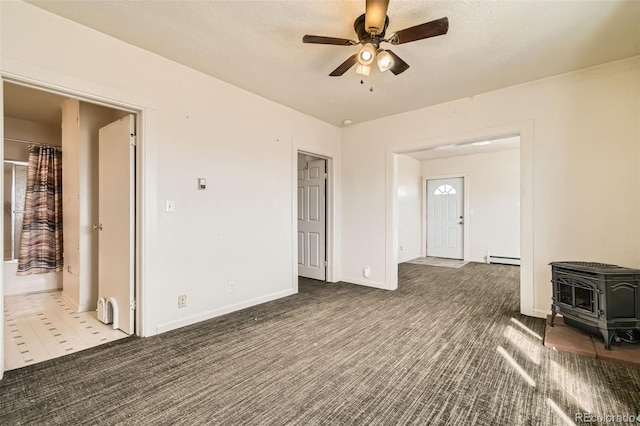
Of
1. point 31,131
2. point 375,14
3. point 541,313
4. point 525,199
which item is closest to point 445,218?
point 525,199

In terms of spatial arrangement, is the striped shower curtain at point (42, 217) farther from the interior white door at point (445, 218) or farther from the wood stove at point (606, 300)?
the interior white door at point (445, 218)

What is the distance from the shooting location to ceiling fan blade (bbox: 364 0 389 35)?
1772 millimetres

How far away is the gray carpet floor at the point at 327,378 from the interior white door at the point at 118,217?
1.50 feet

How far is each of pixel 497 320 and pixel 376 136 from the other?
2.98 m

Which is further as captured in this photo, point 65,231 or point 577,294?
point 65,231

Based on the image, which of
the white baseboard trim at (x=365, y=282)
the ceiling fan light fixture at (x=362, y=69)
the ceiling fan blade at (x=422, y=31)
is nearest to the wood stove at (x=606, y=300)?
the white baseboard trim at (x=365, y=282)

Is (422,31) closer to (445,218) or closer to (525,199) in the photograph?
(525,199)

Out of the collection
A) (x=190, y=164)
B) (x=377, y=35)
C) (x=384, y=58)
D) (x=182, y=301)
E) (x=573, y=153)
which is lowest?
(x=182, y=301)

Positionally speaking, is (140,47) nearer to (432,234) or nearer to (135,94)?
(135,94)

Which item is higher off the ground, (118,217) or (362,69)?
(362,69)

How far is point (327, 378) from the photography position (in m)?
2.04

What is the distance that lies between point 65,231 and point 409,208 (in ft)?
22.0

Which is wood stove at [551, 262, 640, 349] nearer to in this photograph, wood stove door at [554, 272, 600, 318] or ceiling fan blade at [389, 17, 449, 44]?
wood stove door at [554, 272, 600, 318]

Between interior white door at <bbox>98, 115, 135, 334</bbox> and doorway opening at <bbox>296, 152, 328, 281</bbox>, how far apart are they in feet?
8.45
